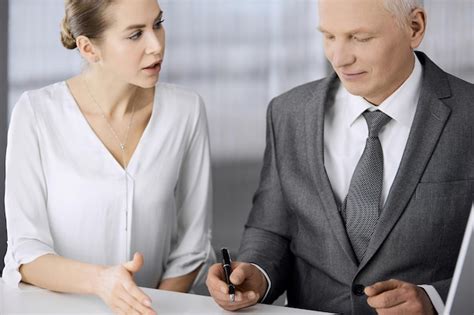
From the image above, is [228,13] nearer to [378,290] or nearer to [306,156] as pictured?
[306,156]

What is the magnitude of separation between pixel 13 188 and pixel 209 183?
1.82ft

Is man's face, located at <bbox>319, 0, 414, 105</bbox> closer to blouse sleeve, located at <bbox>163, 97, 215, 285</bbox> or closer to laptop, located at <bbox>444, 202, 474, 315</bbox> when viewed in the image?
blouse sleeve, located at <bbox>163, 97, 215, 285</bbox>

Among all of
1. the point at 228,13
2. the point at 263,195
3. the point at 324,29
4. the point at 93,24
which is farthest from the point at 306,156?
the point at 228,13

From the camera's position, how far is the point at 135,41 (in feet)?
7.36

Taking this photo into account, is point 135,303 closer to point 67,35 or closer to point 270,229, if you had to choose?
point 270,229

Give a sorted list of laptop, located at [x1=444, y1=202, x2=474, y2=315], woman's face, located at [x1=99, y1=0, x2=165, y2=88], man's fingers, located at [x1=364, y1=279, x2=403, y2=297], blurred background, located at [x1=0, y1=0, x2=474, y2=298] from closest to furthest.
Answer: laptop, located at [x1=444, y1=202, x2=474, y2=315], man's fingers, located at [x1=364, y1=279, x2=403, y2=297], woman's face, located at [x1=99, y1=0, x2=165, y2=88], blurred background, located at [x1=0, y1=0, x2=474, y2=298]

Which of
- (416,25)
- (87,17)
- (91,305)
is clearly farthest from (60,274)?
(416,25)

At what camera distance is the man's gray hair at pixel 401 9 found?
2025 mm

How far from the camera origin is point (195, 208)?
94.8 inches

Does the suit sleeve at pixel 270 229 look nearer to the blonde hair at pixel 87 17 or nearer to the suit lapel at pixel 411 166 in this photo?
the suit lapel at pixel 411 166

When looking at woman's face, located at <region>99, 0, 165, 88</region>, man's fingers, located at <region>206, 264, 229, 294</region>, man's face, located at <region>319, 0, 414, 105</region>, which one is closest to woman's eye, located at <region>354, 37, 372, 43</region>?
man's face, located at <region>319, 0, 414, 105</region>

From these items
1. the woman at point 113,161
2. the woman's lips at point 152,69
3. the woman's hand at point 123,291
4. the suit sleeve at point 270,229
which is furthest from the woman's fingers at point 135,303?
the woman's lips at point 152,69

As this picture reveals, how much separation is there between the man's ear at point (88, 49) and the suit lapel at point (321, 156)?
1.96 feet

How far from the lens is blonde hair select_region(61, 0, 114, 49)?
224cm
